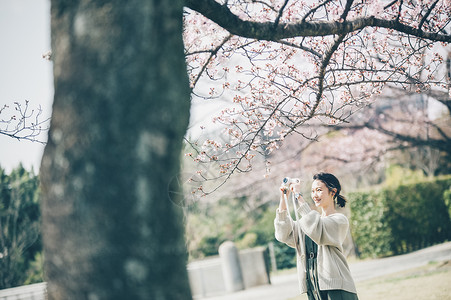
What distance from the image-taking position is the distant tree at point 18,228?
1445 cm

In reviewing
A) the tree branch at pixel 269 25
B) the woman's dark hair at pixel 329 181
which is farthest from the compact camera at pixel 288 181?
the tree branch at pixel 269 25

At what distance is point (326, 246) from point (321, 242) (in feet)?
0.39

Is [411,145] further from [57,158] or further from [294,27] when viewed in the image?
[57,158]

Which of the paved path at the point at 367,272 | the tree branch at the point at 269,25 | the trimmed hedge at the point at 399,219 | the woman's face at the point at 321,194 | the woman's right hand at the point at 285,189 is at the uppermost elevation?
the tree branch at the point at 269,25

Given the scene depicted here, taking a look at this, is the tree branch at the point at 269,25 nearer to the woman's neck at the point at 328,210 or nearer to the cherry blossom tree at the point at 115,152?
the cherry blossom tree at the point at 115,152

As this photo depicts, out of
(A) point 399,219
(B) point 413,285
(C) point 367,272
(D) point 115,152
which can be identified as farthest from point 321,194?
(A) point 399,219

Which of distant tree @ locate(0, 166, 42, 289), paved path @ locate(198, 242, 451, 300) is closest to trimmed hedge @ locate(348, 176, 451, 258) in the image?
paved path @ locate(198, 242, 451, 300)

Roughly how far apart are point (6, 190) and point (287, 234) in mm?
14914

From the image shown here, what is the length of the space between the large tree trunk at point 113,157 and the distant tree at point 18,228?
47.1 feet

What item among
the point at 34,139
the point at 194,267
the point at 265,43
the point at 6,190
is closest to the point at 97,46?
the point at 34,139

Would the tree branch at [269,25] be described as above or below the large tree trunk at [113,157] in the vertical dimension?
above

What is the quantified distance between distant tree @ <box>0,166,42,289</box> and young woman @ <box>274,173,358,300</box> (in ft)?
44.0

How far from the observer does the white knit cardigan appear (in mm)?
3480

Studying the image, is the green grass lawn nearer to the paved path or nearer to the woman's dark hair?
the paved path
